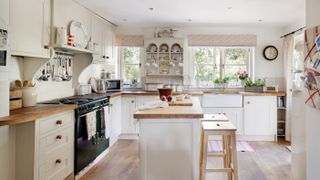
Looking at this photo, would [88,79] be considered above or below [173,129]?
above

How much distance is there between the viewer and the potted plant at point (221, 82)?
5.45m

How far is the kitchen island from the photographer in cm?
222

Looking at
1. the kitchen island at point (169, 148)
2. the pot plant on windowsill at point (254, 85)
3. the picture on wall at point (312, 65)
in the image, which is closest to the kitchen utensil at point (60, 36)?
the kitchen island at point (169, 148)

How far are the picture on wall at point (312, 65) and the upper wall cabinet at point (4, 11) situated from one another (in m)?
2.41

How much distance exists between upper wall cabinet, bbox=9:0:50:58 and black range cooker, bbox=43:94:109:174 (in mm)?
701

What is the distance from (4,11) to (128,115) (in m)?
3.33

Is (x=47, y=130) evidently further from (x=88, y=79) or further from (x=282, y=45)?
(x=282, y=45)

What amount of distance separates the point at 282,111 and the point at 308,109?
3.43 meters

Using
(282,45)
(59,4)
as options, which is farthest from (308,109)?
(282,45)

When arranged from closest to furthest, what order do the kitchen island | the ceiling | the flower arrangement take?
1. the kitchen island
2. the ceiling
3. the flower arrangement

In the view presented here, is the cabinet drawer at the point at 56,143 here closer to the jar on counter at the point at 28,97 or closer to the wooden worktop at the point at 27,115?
the wooden worktop at the point at 27,115

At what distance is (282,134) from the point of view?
5195 mm

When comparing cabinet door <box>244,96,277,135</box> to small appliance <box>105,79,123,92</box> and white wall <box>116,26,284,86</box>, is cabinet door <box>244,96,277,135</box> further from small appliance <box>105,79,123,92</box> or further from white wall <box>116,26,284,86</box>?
small appliance <box>105,79,123,92</box>

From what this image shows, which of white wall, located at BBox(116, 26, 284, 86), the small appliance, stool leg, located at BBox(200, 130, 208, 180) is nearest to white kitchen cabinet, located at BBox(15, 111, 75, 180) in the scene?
stool leg, located at BBox(200, 130, 208, 180)
